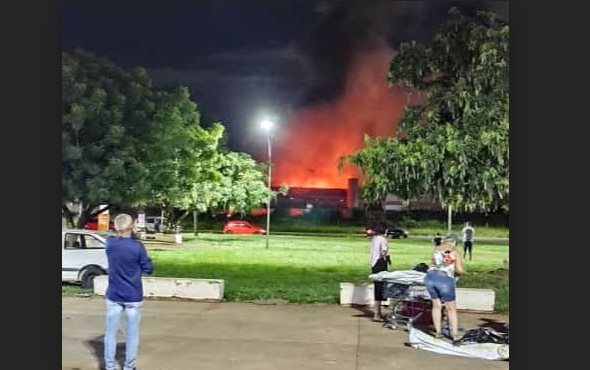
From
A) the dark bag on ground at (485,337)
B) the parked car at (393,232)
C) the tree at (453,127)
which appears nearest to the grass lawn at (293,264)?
the parked car at (393,232)

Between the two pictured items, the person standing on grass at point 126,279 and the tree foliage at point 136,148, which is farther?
the tree foliage at point 136,148

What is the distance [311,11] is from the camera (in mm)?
9219

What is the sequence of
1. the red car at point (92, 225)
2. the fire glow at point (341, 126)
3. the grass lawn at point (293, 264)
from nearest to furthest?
the fire glow at point (341, 126) < the grass lawn at point (293, 264) < the red car at point (92, 225)

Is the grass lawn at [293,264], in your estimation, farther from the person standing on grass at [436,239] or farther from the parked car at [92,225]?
the parked car at [92,225]

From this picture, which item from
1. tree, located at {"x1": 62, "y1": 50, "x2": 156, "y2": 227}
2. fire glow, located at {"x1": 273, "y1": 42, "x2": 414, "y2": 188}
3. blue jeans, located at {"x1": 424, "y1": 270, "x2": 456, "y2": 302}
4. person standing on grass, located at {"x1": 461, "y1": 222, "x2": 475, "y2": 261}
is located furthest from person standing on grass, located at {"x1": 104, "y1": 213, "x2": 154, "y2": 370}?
person standing on grass, located at {"x1": 461, "y1": 222, "x2": 475, "y2": 261}

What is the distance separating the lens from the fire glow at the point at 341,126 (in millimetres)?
9500

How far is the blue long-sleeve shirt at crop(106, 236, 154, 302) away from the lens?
20.8 ft

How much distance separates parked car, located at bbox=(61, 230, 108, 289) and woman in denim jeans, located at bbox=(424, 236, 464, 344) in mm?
4595

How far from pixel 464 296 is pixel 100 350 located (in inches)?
186

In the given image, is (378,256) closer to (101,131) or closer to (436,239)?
(436,239)

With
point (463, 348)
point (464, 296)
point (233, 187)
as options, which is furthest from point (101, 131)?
point (463, 348)

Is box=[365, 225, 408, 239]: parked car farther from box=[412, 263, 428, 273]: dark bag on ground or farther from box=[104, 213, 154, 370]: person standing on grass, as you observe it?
box=[104, 213, 154, 370]: person standing on grass

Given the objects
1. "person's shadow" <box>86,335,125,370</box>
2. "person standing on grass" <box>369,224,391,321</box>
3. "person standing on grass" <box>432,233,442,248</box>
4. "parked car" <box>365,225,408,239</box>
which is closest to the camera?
"person's shadow" <box>86,335,125,370</box>

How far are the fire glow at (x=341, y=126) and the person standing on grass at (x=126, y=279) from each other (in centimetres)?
354
